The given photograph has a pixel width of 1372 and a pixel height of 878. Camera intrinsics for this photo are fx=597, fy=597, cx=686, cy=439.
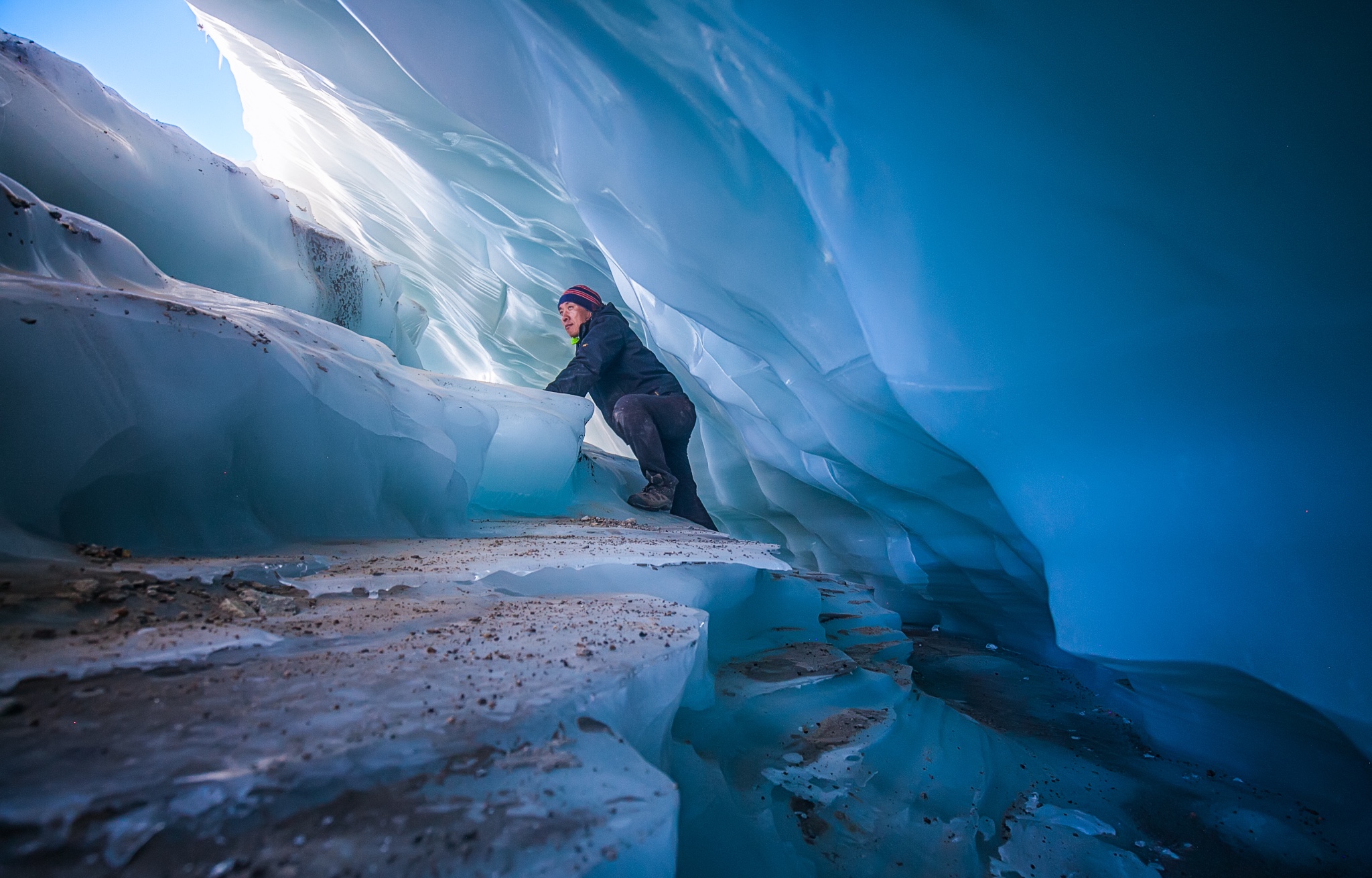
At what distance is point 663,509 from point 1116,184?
258cm

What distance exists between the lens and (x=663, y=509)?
136 inches

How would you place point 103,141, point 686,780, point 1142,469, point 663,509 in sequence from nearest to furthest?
point 686,780 → point 1142,469 → point 103,141 → point 663,509

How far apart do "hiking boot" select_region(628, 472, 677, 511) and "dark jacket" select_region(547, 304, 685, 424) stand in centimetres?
49

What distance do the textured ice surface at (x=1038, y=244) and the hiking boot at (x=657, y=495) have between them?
3.15 feet

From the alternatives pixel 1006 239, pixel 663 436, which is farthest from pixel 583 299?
pixel 1006 239

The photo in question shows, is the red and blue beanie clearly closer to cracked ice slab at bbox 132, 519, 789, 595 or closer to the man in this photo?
the man

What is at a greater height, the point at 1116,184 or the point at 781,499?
the point at 1116,184

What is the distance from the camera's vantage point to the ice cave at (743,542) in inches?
23.0

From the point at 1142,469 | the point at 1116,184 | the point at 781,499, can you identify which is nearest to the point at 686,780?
the point at 1142,469

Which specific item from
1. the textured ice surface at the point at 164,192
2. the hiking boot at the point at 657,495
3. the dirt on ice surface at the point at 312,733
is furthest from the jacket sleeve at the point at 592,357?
the dirt on ice surface at the point at 312,733

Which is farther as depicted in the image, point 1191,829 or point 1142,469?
point 1142,469

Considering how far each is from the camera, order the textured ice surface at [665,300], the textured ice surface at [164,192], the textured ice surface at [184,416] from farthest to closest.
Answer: the textured ice surface at [665,300], the textured ice surface at [164,192], the textured ice surface at [184,416]

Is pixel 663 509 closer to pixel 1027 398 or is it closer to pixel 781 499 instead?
pixel 781 499

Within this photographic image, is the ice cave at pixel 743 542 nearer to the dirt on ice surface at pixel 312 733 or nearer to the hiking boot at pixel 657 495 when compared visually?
the dirt on ice surface at pixel 312 733
